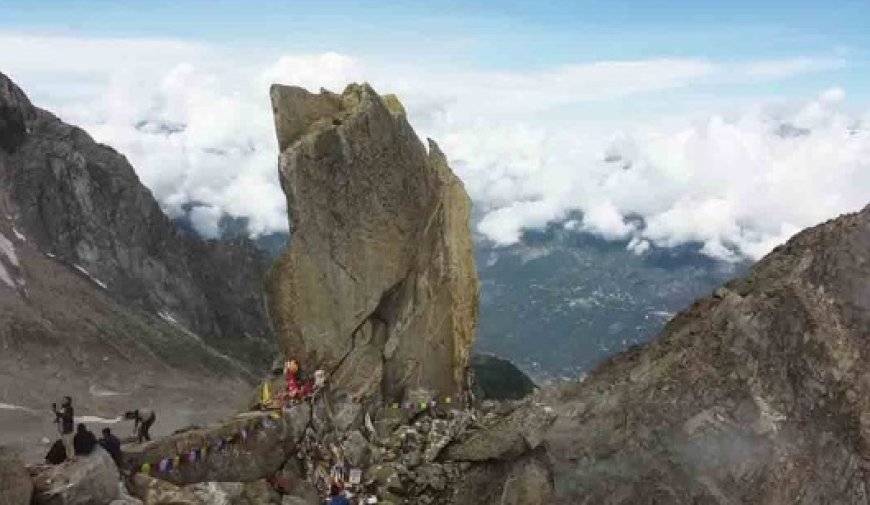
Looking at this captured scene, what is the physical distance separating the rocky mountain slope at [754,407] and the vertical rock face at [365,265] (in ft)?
55.2

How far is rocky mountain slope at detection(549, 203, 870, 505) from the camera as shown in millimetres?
29078

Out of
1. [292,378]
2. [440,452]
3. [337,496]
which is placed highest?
[292,378]

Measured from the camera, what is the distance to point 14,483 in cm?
3194

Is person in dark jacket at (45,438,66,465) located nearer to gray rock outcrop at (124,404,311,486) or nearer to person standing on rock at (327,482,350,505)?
gray rock outcrop at (124,404,311,486)

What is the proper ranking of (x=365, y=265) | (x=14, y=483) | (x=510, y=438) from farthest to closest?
(x=365, y=265), (x=510, y=438), (x=14, y=483)

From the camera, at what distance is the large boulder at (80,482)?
109 ft

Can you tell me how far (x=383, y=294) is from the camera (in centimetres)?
4891

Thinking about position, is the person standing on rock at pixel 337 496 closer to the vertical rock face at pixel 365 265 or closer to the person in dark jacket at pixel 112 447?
the vertical rock face at pixel 365 265

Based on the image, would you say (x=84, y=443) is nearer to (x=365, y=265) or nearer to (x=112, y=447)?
(x=112, y=447)

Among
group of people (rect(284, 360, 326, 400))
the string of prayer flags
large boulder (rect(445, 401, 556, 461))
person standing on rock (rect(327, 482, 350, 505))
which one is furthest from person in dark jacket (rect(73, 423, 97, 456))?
large boulder (rect(445, 401, 556, 461))

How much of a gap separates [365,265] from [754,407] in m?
23.6

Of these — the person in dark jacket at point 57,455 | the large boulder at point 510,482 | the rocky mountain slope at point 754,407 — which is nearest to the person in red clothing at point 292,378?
the large boulder at point 510,482

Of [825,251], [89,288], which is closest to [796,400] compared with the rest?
[825,251]

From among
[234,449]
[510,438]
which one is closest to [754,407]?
[510,438]
